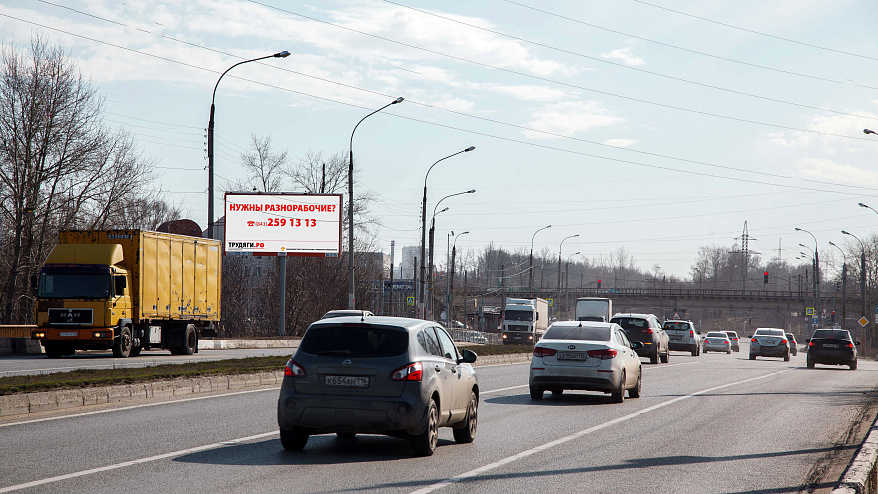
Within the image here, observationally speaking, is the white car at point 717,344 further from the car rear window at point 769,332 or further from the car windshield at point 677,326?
the car windshield at point 677,326

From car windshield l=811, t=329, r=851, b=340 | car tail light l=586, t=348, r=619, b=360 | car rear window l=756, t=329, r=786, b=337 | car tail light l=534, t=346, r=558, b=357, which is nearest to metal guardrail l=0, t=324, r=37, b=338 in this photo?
car tail light l=534, t=346, r=558, b=357

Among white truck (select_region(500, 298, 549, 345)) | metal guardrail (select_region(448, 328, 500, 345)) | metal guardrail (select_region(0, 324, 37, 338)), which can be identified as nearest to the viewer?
metal guardrail (select_region(0, 324, 37, 338))

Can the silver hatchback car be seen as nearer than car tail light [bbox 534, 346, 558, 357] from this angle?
Yes

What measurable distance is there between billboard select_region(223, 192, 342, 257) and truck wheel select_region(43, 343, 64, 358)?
2319 centimetres

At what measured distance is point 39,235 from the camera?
39.8m

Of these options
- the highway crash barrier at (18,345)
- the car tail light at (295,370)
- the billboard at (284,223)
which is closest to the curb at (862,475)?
the car tail light at (295,370)

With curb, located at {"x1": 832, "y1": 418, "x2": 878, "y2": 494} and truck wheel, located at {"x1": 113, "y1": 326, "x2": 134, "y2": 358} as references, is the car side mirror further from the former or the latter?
curb, located at {"x1": 832, "y1": 418, "x2": 878, "y2": 494}

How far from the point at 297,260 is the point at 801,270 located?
5701 inches

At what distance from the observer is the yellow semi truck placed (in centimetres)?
2575

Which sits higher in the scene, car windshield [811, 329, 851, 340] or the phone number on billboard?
the phone number on billboard

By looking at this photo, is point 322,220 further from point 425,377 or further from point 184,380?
point 425,377

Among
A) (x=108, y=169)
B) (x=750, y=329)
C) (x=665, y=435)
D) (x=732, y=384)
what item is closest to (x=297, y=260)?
(x=108, y=169)

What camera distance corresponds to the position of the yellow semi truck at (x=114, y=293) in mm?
25750

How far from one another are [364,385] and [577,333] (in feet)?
28.3
